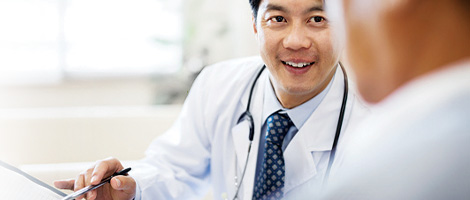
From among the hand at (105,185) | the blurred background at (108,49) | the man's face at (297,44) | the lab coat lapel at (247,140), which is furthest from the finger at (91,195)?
the blurred background at (108,49)

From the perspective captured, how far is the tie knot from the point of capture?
999mm

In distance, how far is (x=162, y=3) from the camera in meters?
2.96

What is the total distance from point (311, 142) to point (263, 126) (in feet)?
0.41

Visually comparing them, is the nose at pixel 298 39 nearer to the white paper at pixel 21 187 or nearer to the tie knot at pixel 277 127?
the tie knot at pixel 277 127

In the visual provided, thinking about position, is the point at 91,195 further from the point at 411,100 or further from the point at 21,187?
the point at 411,100

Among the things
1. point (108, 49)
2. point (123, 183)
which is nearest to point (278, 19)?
point (123, 183)

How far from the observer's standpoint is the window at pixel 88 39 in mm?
2846

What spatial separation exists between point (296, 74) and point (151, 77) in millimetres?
2111

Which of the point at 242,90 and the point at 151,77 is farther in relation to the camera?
the point at 151,77

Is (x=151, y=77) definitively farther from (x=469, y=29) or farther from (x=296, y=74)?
(x=469, y=29)

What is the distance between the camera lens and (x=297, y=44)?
946 millimetres

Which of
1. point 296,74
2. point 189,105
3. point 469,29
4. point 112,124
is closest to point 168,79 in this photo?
point 112,124

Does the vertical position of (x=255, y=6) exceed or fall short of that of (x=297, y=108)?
it exceeds it

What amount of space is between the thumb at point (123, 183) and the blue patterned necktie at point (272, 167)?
266 millimetres
